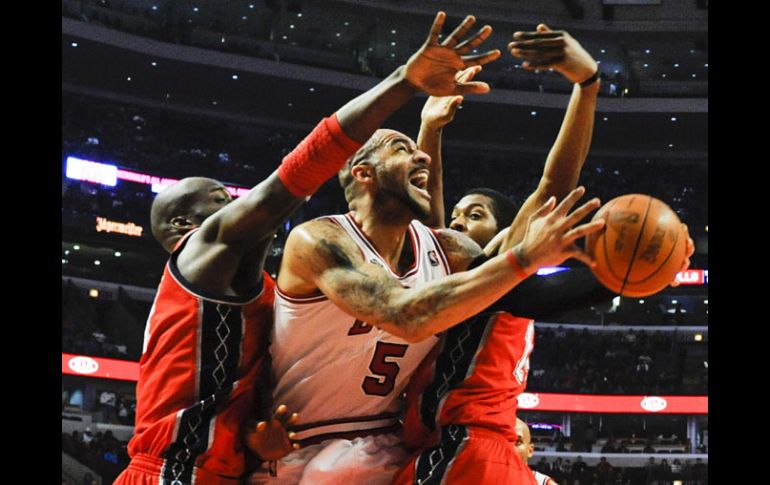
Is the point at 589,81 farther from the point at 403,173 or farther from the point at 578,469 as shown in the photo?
the point at 578,469

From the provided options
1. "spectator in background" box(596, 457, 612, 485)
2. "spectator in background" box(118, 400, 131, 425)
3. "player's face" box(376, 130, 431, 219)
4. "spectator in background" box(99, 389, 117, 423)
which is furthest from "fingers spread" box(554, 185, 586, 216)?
"spectator in background" box(99, 389, 117, 423)

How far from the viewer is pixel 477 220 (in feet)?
16.4

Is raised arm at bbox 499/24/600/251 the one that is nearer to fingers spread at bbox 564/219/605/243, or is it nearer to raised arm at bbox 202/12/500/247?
raised arm at bbox 202/12/500/247

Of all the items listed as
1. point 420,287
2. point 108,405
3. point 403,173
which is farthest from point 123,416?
point 420,287

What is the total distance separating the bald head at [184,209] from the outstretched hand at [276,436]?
3.44 ft

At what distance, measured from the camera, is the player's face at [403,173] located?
434cm

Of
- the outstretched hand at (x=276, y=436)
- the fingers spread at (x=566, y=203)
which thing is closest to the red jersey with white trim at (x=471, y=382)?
the outstretched hand at (x=276, y=436)

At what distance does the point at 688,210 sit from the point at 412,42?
9.17m

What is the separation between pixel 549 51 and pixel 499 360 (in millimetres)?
1251

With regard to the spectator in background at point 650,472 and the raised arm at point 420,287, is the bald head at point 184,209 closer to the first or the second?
the raised arm at point 420,287

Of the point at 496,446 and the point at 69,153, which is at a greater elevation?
the point at 69,153
